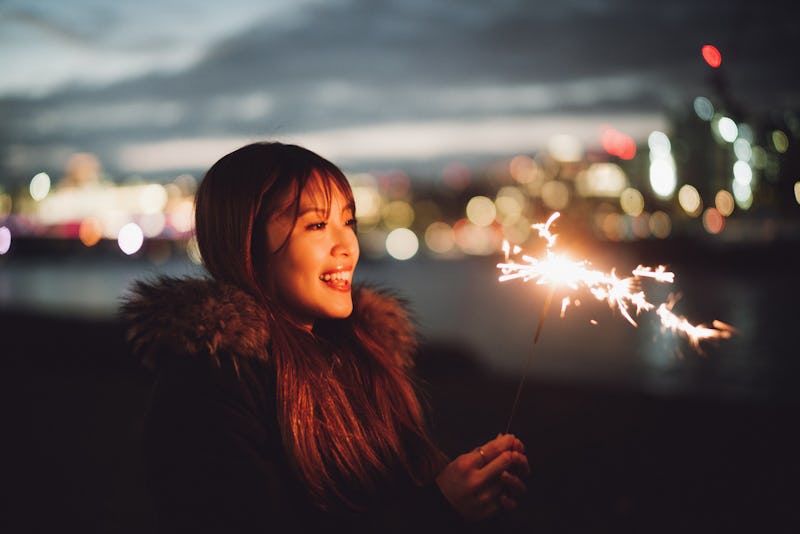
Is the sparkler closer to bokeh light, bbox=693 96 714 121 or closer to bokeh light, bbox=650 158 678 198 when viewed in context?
bokeh light, bbox=693 96 714 121

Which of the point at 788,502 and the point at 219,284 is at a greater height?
the point at 219,284

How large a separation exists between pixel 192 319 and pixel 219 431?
0.36 m

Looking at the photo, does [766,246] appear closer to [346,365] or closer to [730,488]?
[730,488]

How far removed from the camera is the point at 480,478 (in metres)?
2.12

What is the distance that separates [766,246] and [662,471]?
7080 cm

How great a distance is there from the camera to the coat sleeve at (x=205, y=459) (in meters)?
1.75

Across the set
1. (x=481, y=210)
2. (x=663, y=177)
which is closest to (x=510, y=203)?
(x=481, y=210)

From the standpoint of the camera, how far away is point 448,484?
2.14m

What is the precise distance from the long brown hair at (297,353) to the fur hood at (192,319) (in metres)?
0.10

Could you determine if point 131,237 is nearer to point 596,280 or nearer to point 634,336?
point 634,336

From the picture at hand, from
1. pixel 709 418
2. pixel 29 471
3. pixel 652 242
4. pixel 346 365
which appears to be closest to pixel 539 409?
pixel 709 418

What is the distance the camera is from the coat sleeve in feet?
5.73

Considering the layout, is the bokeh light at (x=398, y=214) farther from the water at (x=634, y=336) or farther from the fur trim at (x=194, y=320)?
the fur trim at (x=194, y=320)

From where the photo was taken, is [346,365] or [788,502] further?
[788,502]
